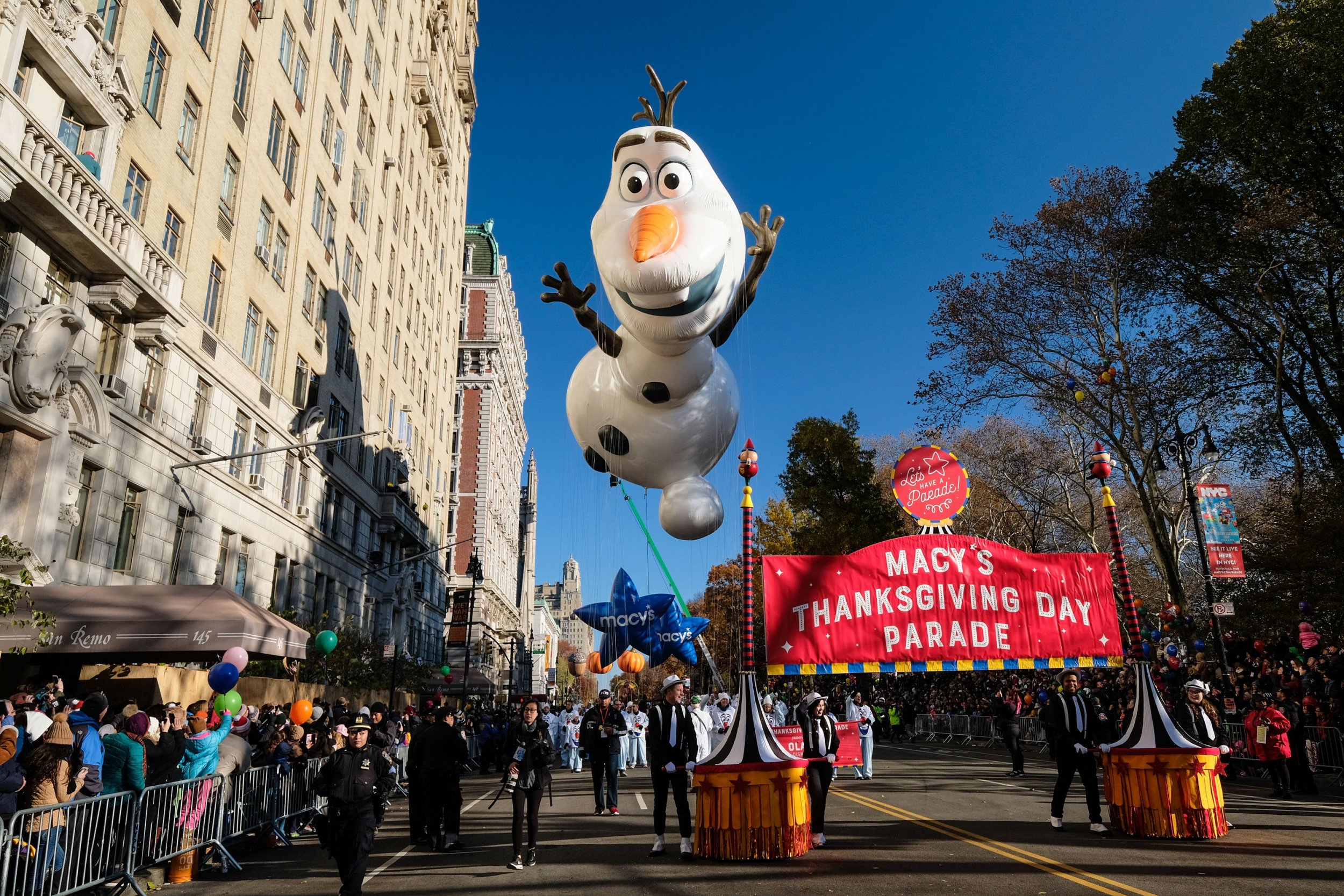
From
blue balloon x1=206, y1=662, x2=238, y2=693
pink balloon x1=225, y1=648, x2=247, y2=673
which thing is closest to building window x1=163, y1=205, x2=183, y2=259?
pink balloon x1=225, y1=648, x2=247, y2=673

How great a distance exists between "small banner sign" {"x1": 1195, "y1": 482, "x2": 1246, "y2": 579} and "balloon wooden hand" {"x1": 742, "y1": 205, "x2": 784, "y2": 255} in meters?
12.9

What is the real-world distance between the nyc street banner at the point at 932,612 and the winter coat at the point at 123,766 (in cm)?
603

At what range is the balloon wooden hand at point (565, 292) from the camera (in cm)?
954

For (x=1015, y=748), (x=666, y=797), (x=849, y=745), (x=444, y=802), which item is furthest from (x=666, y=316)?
(x=1015, y=748)

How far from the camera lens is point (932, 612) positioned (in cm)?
919

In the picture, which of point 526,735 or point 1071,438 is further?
point 1071,438

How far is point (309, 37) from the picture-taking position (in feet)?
96.2

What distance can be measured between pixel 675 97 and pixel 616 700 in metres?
18.5

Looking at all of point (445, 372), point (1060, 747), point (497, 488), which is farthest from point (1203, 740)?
point (497, 488)

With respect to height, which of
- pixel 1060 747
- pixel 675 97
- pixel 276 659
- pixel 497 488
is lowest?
pixel 1060 747

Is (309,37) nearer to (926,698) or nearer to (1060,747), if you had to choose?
(1060,747)

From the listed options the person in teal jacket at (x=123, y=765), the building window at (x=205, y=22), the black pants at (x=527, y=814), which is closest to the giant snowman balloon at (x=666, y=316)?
the black pants at (x=527, y=814)

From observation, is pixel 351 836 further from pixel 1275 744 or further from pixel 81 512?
pixel 1275 744

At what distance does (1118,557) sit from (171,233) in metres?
20.6
